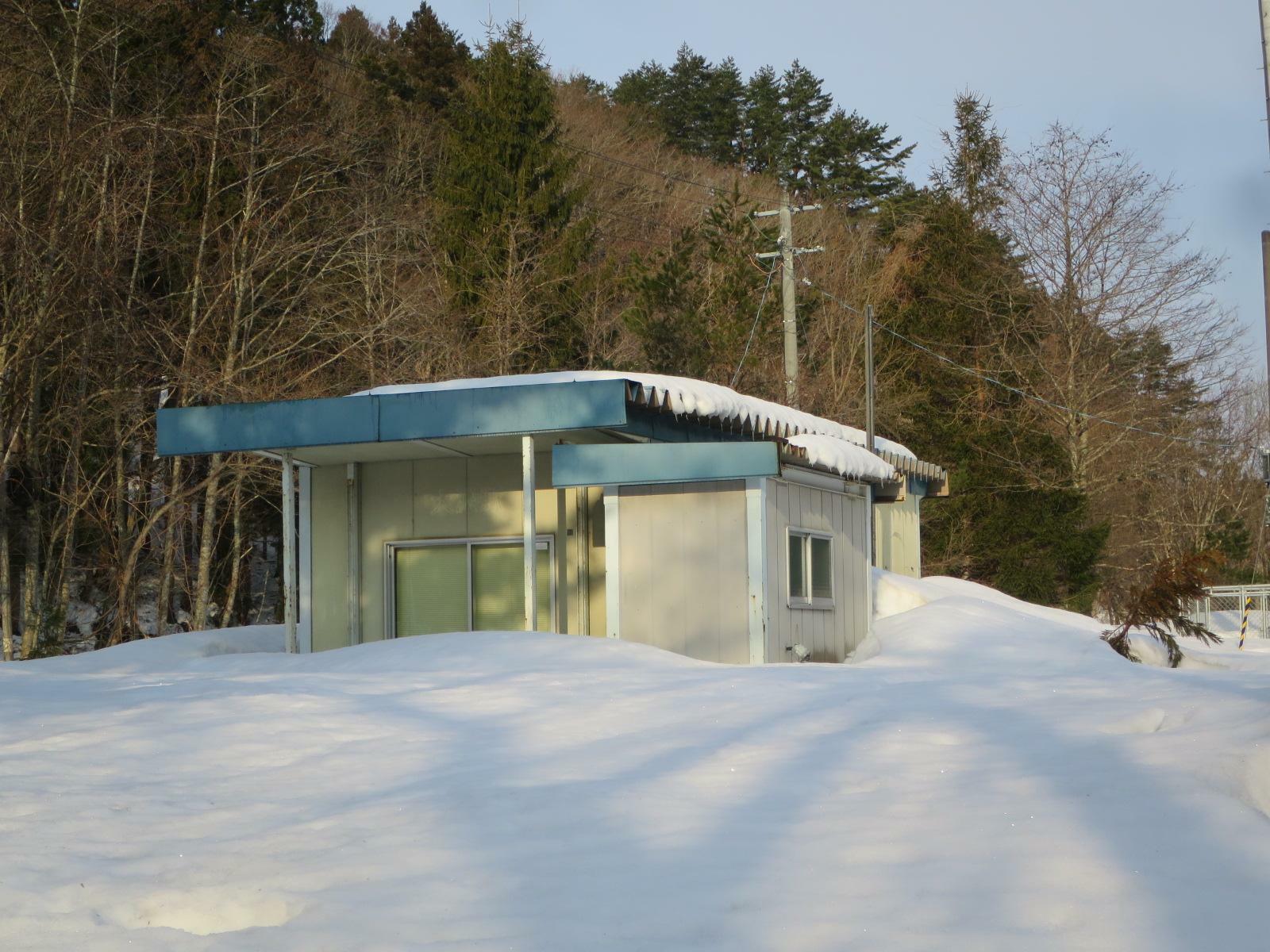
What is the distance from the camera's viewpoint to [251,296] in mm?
25234

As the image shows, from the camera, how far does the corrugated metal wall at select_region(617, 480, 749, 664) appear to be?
46.4 feet

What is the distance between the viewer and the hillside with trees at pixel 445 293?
76.8 feet

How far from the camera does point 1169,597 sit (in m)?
14.3

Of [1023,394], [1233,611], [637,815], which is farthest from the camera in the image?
[1233,611]

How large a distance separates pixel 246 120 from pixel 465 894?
24289mm

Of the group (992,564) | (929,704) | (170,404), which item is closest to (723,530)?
(929,704)

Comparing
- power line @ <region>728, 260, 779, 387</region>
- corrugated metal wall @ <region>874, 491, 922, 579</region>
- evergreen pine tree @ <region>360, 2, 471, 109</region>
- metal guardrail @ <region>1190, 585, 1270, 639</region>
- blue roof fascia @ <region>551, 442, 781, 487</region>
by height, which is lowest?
metal guardrail @ <region>1190, 585, 1270, 639</region>

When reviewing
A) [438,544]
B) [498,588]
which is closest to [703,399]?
[498,588]

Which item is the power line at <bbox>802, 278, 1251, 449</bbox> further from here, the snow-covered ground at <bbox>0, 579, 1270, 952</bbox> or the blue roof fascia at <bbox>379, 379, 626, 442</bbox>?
the snow-covered ground at <bbox>0, 579, 1270, 952</bbox>

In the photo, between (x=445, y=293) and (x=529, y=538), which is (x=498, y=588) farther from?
(x=445, y=293)

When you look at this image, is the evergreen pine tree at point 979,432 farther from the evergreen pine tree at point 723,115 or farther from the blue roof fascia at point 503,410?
the blue roof fascia at point 503,410

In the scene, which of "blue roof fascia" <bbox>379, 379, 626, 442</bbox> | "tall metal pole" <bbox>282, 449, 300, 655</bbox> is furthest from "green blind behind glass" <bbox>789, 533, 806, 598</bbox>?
"tall metal pole" <bbox>282, 449, 300, 655</bbox>

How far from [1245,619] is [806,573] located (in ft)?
56.8

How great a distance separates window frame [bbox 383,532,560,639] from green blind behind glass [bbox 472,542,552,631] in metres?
0.07
